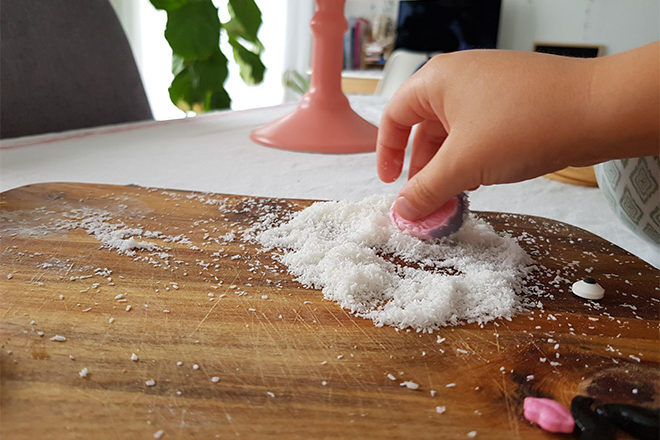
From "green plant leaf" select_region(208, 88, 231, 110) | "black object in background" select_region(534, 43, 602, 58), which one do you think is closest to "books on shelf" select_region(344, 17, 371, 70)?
"black object in background" select_region(534, 43, 602, 58)

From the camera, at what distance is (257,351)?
355mm

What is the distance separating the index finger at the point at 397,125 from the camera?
0.52 metres

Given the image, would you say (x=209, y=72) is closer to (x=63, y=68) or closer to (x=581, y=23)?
(x=63, y=68)

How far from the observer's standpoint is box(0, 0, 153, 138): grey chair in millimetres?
1057

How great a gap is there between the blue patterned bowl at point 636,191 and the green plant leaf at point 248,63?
167 cm

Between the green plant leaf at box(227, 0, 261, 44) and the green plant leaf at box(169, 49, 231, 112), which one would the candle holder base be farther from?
the green plant leaf at box(169, 49, 231, 112)

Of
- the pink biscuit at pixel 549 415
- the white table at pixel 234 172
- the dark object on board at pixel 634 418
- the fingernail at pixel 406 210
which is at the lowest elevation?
the white table at pixel 234 172

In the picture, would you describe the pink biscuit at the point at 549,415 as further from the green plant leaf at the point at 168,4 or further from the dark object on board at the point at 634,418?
the green plant leaf at the point at 168,4

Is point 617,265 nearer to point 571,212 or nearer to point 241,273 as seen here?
point 571,212

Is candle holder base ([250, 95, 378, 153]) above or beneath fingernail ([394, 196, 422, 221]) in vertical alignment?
beneath

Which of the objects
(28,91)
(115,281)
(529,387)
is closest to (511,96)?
(529,387)

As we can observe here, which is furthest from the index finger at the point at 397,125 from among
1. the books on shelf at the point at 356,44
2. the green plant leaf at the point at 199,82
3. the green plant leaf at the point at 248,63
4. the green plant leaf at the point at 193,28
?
the books on shelf at the point at 356,44

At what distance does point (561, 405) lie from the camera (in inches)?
12.4

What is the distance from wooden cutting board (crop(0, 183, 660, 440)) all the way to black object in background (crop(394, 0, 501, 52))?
3.69 meters
